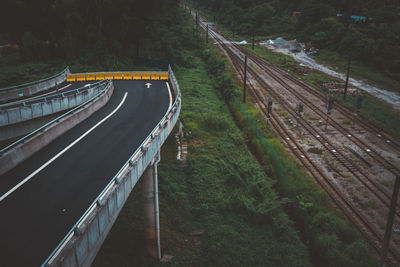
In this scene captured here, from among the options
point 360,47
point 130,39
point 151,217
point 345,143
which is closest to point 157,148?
point 151,217

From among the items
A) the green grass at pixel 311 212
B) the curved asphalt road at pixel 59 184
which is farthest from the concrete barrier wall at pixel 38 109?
the green grass at pixel 311 212

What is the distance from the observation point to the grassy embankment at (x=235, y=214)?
18500 millimetres

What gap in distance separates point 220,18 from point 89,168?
124064 millimetres

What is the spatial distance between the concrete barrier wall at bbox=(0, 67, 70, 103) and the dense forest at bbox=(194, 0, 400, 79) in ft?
160

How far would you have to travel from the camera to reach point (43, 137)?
1806cm

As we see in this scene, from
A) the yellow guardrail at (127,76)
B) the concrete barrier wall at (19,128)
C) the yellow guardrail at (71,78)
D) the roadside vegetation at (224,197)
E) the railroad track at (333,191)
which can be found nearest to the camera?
the roadside vegetation at (224,197)

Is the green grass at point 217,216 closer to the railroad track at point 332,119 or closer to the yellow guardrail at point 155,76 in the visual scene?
the railroad track at point 332,119

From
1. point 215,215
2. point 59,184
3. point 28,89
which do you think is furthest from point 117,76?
point 59,184

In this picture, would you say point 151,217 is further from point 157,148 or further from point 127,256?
point 157,148

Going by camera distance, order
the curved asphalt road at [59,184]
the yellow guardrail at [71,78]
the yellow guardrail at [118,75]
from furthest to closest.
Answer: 1. the yellow guardrail at [118,75]
2. the yellow guardrail at [71,78]
3. the curved asphalt road at [59,184]

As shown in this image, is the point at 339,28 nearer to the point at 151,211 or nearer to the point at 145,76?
the point at 145,76

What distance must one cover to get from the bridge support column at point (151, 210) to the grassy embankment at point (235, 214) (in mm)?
684

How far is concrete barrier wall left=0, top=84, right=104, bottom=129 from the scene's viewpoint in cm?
2017

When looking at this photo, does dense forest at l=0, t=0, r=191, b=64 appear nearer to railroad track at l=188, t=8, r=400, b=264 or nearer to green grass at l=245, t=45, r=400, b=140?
railroad track at l=188, t=8, r=400, b=264
